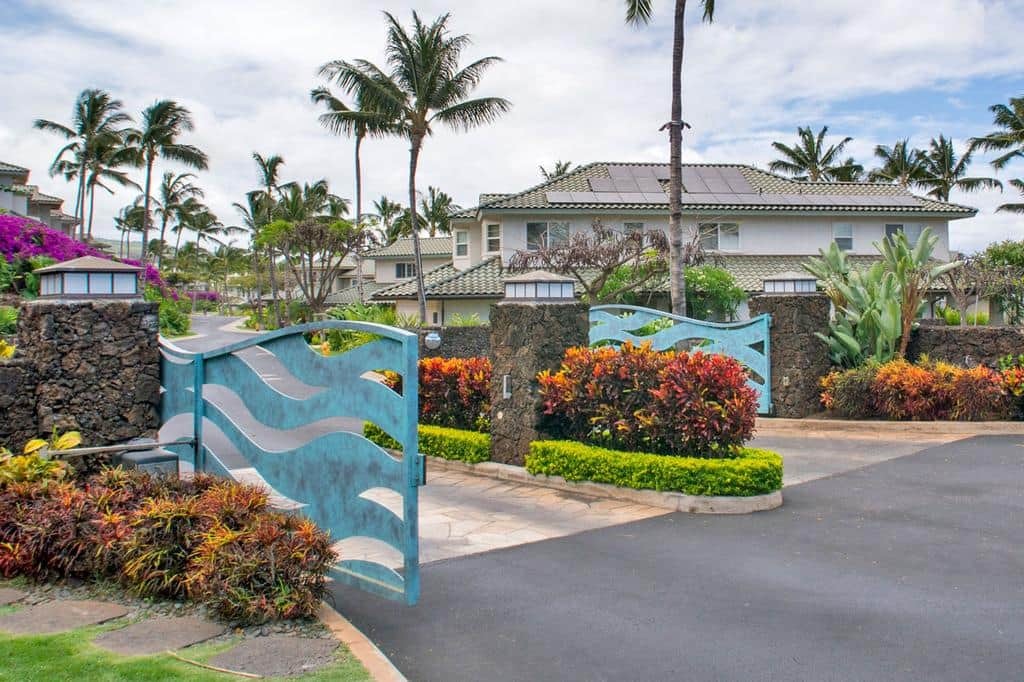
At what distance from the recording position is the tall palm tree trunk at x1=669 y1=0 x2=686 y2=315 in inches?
788

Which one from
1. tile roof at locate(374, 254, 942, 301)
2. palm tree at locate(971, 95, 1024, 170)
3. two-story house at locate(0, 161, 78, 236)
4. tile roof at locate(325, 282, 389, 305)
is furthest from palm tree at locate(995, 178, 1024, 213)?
two-story house at locate(0, 161, 78, 236)

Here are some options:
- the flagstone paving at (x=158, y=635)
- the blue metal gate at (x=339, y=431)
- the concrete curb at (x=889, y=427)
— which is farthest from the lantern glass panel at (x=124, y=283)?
the concrete curb at (x=889, y=427)

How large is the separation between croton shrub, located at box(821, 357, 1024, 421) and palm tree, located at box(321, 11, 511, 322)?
18.5m

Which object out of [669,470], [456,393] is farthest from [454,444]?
[669,470]

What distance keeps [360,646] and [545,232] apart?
2645 centimetres

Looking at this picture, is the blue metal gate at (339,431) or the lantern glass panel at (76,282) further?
the lantern glass panel at (76,282)

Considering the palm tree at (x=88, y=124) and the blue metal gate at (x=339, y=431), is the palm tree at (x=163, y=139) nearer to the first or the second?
the palm tree at (x=88, y=124)

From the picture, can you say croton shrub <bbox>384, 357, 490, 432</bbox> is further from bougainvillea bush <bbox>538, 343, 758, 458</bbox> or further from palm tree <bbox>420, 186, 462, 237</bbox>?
palm tree <bbox>420, 186, 462, 237</bbox>

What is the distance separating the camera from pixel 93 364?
25.8 ft

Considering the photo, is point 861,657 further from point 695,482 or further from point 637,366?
point 637,366

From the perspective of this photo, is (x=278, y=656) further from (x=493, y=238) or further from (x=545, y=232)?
(x=493, y=238)

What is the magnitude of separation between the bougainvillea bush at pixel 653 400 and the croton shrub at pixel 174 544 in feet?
16.2

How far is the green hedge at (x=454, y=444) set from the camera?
457 inches

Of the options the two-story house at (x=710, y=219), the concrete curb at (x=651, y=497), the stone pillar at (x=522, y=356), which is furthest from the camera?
the two-story house at (x=710, y=219)
